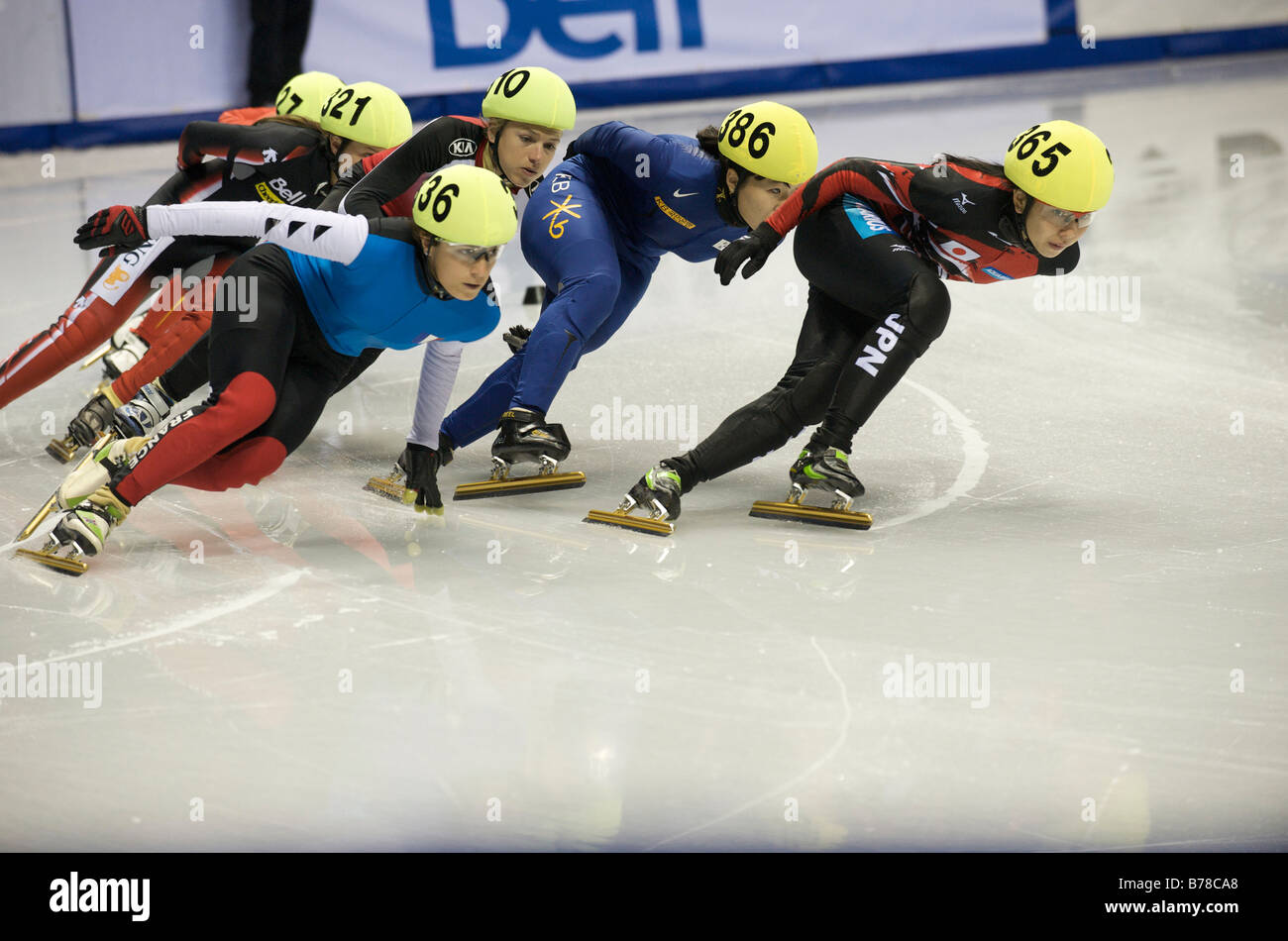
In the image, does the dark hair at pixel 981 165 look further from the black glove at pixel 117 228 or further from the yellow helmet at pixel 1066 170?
the black glove at pixel 117 228

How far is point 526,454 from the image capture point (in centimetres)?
432

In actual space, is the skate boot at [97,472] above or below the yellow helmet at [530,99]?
below

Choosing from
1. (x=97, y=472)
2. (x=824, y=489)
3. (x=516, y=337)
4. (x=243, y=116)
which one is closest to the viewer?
(x=97, y=472)

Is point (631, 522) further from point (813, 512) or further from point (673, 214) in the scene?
point (673, 214)

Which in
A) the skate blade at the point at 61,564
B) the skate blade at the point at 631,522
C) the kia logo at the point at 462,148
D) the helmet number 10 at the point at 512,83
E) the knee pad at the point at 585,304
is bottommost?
the skate blade at the point at 631,522

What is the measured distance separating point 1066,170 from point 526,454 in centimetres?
186

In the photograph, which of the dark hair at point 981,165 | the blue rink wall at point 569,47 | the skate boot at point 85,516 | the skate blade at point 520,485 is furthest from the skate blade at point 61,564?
the blue rink wall at point 569,47

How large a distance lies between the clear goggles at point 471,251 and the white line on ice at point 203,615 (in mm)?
994

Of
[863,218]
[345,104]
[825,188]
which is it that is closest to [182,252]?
[345,104]

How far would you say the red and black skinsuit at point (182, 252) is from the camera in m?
4.95

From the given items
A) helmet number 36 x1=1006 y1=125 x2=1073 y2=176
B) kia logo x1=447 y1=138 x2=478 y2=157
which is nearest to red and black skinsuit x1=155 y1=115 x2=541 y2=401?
kia logo x1=447 y1=138 x2=478 y2=157

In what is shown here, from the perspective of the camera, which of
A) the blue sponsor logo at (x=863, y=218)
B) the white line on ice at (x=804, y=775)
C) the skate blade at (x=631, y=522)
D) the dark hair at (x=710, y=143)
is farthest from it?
the dark hair at (x=710, y=143)

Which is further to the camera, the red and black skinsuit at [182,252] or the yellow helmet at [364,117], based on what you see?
the yellow helmet at [364,117]
